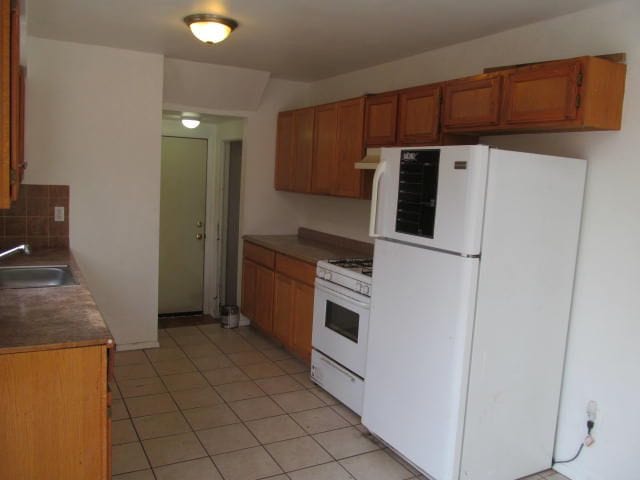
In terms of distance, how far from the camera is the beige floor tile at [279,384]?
3.90 meters

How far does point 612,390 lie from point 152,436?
8.12 feet

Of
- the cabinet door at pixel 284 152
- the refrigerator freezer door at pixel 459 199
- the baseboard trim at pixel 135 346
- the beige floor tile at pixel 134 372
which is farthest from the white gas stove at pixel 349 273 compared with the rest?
the baseboard trim at pixel 135 346

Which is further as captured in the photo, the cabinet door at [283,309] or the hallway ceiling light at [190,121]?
the hallway ceiling light at [190,121]

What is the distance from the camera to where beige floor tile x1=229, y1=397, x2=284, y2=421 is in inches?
137

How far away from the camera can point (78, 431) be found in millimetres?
2008

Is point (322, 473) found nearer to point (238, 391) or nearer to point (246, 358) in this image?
point (238, 391)

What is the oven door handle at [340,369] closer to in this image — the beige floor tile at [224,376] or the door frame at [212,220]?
the beige floor tile at [224,376]

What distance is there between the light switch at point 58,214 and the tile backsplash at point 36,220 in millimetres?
15

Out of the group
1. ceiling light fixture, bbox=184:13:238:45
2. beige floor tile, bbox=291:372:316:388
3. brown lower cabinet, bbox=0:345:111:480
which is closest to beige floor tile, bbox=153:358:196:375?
beige floor tile, bbox=291:372:316:388

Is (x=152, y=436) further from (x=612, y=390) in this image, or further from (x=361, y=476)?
(x=612, y=390)

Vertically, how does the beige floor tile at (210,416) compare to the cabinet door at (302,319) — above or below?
below

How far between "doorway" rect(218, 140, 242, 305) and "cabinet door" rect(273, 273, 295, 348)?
1159mm

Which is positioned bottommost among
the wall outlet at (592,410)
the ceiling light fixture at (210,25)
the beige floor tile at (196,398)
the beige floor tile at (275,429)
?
the beige floor tile at (275,429)

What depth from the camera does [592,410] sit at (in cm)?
282
